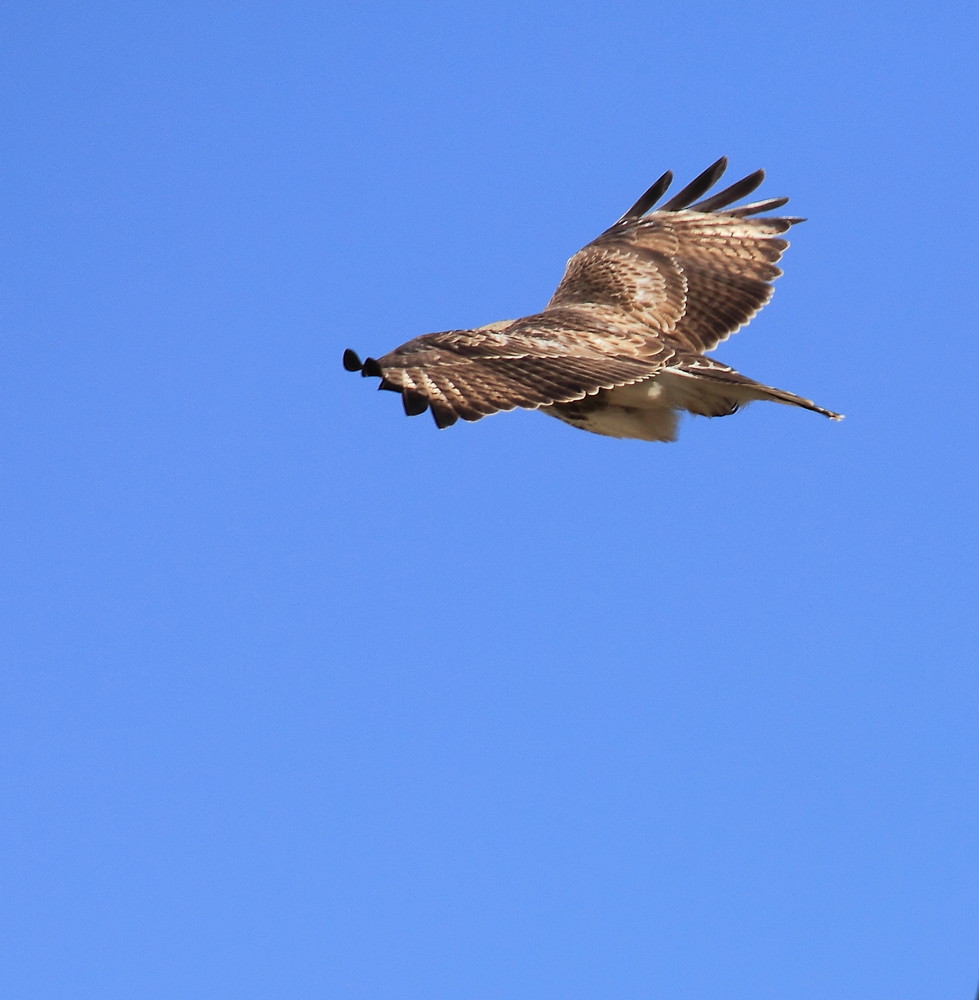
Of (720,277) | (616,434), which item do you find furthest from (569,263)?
(616,434)

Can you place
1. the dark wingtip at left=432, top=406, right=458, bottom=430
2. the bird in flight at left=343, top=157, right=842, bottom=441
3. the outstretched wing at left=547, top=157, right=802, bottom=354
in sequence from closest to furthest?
the dark wingtip at left=432, top=406, right=458, bottom=430 < the bird in flight at left=343, top=157, right=842, bottom=441 < the outstretched wing at left=547, top=157, right=802, bottom=354

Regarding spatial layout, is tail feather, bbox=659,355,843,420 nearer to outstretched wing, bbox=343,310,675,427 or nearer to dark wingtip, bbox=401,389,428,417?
outstretched wing, bbox=343,310,675,427

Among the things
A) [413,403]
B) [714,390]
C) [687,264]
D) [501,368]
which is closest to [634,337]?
[714,390]

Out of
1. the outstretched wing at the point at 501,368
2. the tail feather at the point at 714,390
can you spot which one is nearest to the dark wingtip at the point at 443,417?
the outstretched wing at the point at 501,368

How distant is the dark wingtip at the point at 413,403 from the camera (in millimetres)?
9531

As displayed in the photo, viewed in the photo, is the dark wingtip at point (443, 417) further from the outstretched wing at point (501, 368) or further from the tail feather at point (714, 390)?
the tail feather at point (714, 390)

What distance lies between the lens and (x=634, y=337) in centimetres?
1243

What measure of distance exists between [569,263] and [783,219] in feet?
6.21

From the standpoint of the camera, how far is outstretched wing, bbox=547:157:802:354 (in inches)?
526

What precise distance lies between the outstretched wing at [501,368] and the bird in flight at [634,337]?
0.01 m

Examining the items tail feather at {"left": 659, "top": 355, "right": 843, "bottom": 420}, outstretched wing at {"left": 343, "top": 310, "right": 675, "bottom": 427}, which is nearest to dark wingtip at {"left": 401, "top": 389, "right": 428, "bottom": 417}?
outstretched wing at {"left": 343, "top": 310, "right": 675, "bottom": 427}

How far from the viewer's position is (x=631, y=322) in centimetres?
1305

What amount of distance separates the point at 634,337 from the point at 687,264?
2086 mm

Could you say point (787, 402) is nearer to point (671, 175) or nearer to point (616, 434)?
point (616, 434)
